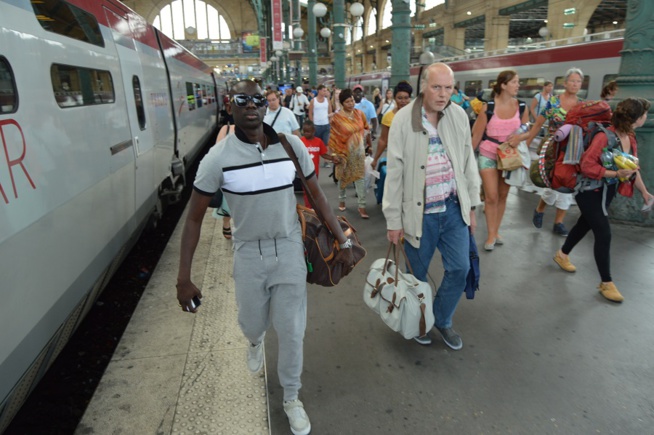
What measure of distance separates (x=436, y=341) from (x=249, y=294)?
5.13 ft

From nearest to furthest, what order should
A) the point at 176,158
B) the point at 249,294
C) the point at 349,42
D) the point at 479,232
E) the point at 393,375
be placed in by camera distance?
the point at 249,294, the point at 393,375, the point at 479,232, the point at 176,158, the point at 349,42

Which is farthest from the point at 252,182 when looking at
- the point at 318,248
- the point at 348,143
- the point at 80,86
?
the point at 348,143

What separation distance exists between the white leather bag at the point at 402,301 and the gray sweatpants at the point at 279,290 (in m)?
0.75

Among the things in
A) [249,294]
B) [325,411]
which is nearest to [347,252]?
[249,294]

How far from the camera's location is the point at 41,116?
2518 millimetres

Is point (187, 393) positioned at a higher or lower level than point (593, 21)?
lower

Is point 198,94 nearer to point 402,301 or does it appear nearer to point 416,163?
point 416,163

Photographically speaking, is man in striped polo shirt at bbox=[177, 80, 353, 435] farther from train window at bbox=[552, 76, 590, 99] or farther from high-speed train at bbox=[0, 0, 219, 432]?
train window at bbox=[552, 76, 590, 99]

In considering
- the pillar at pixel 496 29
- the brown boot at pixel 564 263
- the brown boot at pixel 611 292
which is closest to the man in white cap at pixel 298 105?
the brown boot at pixel 564 263

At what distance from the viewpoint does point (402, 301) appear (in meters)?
2.90

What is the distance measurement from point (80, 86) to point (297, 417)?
8.54ft

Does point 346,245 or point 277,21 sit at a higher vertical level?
point 277,21

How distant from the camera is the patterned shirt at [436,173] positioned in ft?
9.39

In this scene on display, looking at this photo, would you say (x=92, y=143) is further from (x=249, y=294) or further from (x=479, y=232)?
(x=479, y=232)
